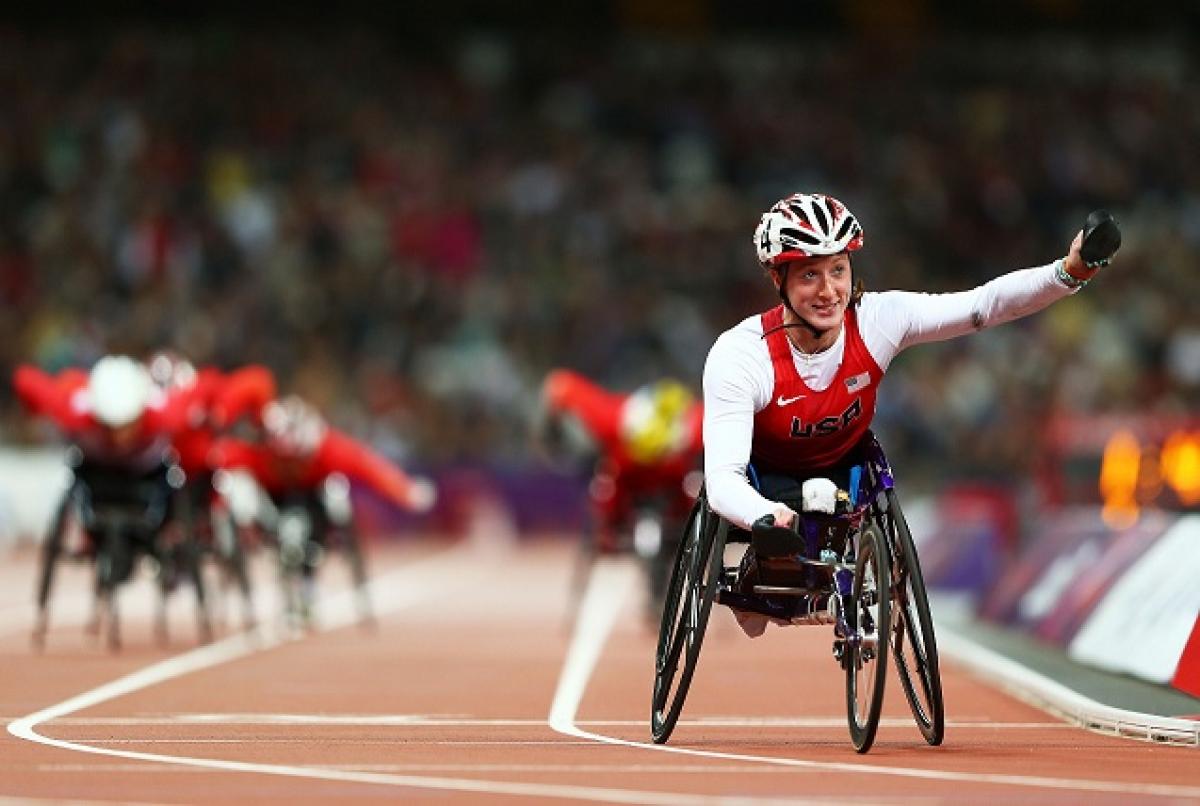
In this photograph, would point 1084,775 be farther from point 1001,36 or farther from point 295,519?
point 1001,36

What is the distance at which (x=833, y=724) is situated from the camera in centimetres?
1091

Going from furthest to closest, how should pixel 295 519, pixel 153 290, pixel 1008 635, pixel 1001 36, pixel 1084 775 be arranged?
pixel 1001 36 → pixel 153 290 → pixel 295 519 → pixel 1008 635 → pixel 1084 775

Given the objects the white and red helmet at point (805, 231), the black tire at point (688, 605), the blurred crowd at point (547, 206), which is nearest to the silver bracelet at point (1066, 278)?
the white and red helmet at point (805, 231)

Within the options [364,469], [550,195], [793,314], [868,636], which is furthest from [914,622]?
[550,195]

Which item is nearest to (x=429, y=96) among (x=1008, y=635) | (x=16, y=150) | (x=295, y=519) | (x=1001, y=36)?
(x=16, y=150)

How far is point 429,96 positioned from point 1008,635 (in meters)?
18.6

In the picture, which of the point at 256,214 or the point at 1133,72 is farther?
the point at 1133,72

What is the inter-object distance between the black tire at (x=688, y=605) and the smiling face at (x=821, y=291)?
80 centimetres

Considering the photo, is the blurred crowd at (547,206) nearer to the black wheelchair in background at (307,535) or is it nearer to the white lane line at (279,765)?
the white lane line at (279,765)

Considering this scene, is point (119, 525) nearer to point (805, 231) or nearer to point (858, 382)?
point (858, 382)

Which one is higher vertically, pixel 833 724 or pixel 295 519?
pixel 295 519

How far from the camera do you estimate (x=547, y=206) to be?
31922 millimetres

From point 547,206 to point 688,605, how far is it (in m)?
22.6

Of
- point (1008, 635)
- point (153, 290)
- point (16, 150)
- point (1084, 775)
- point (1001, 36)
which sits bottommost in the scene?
point (1084, 775)
